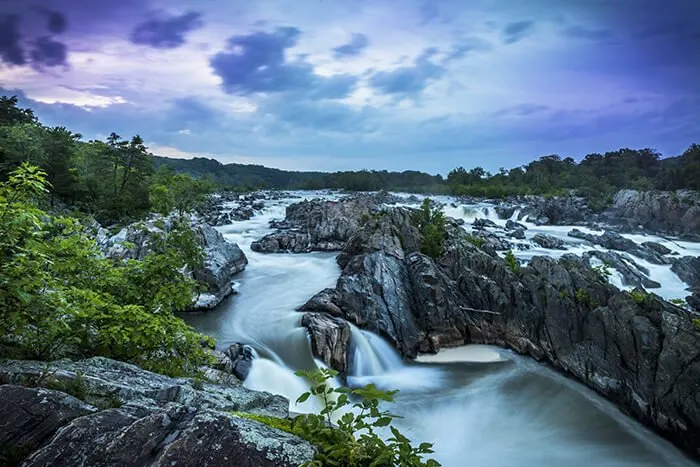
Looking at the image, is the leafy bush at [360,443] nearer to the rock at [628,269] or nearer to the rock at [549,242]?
the rock at [628,269]

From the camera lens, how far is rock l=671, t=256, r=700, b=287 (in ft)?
86.4

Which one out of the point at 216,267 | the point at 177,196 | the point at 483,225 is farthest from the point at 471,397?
the point at 177,196

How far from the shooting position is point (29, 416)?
3.34 m

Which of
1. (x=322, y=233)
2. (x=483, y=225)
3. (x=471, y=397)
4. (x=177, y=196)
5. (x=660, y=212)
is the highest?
(x=660, y=212)

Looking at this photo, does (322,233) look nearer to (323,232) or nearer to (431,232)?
(323,232)

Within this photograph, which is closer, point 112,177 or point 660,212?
point 112,177

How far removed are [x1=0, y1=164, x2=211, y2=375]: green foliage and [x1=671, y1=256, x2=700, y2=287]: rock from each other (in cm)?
3158

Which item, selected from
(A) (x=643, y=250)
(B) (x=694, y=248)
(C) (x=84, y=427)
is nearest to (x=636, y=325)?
(C) (x=84, y=427)

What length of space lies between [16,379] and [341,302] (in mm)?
14796

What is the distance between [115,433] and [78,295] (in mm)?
3012

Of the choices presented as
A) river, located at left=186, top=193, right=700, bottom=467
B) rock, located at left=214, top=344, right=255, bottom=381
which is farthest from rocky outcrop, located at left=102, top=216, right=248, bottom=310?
rock, located at left=214, top=344, right=255, bottom=381

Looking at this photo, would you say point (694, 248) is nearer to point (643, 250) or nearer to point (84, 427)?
point (643, 250)

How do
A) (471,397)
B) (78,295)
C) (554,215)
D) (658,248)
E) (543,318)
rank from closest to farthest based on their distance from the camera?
(78,295), (471,397), (543,318), (658,248), (554,215)

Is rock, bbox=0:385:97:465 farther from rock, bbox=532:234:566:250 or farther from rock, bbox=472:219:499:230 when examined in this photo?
→ rock, bbox=472:219:499:230
